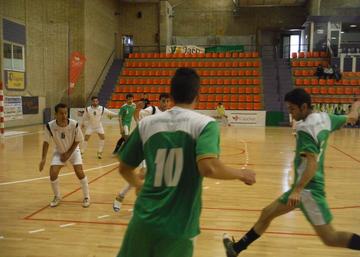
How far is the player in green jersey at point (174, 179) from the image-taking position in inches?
80.2

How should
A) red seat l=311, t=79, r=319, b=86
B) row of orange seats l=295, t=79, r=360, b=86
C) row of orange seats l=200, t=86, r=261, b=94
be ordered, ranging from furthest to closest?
row of orange seats l=200, t=86, r=261, b=94 < red seat l=311, t=79, r=319, b=86 < row of orange seats l=295, t=79, r=360, b=86

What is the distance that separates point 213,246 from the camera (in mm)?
4375

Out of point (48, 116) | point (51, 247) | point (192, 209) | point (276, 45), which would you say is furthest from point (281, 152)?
point (276, 45)

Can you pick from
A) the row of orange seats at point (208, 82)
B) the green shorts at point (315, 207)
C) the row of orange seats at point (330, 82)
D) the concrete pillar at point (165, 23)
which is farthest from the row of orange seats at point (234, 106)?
the green shorts at point (315, 207)

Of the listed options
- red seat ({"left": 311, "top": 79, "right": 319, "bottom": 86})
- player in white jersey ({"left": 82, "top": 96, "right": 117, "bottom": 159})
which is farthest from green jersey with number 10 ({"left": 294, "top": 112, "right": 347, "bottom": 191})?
red seat ({"left": 311, "top": 79, "right": 319, "bottom": 86})

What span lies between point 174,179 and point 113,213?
377 cm

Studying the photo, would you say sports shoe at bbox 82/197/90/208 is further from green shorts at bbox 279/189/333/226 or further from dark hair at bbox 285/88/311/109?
dark hair at bbox 285/88/311/109

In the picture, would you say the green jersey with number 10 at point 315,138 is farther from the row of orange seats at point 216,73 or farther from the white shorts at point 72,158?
the row of orange seats at point 216,73

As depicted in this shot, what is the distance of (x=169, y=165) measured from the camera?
2.07 m

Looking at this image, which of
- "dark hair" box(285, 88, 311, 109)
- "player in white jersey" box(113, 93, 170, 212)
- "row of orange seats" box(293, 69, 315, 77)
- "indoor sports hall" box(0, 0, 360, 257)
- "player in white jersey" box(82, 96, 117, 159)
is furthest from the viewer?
"row of orange seats" box(293, 69, 315, 77)

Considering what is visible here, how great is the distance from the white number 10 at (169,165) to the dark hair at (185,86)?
10.8 inches

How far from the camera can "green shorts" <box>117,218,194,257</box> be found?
2043 mm

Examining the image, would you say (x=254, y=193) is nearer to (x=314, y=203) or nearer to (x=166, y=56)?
(x=314, y=203)

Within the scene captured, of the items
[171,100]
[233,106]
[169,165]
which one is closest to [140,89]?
[233,106]
